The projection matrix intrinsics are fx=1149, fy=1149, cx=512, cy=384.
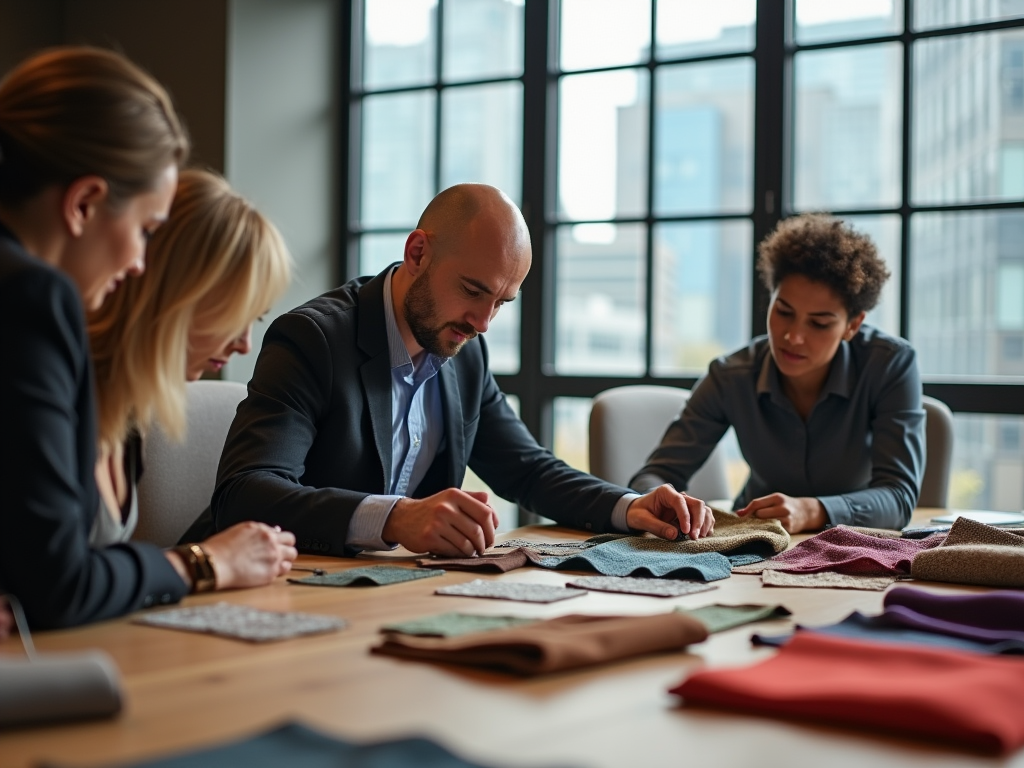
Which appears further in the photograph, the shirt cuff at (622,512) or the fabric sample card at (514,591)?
the shirt cuff at (622,512)

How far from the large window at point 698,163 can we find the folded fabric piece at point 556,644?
284cm

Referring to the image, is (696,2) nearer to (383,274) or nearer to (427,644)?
(383,274)

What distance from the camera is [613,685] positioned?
3.39 ft

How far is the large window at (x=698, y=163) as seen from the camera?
3752 millimetres

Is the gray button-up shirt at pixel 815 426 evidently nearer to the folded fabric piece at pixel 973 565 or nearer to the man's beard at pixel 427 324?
the man's beard at pixel 427 324

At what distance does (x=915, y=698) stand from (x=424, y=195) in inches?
160

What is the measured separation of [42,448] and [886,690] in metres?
0.82

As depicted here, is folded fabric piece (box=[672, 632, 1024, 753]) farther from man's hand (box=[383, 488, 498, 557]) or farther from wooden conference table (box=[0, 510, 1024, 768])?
man's hand (box=[383, 488, 498, 557])

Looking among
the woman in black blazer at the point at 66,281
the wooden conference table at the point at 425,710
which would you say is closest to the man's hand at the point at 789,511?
the wooden conference table at the point at 425,710

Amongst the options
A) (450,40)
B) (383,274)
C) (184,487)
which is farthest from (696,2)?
(184,487)

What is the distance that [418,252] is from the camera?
2410 millimetres

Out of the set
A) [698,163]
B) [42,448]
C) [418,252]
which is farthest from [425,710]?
[698,163]

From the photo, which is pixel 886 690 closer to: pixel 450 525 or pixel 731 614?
pixel 731 614

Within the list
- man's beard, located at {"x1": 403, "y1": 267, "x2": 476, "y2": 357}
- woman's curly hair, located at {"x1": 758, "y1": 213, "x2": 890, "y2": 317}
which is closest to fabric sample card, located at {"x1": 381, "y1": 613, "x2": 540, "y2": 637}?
man's beard, located at {"x1": 403, "y1": 267, "x2": 476, "y2": 357}
